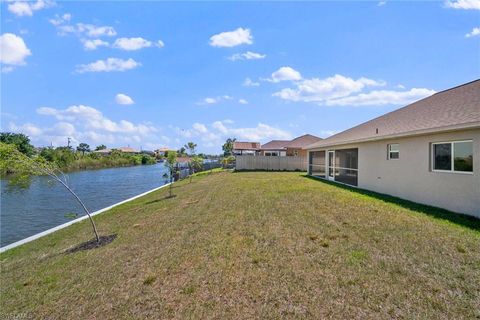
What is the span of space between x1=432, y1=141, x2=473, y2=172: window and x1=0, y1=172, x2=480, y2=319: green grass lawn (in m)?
1.42

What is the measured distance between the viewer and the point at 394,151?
1147cm

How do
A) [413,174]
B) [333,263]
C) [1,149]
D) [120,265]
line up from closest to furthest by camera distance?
[333,263], [120,265], [1,149], [413,174]

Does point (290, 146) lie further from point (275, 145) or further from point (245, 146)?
point (245, 146)

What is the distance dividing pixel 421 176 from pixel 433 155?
2.79ft

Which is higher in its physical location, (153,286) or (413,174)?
(413,174)

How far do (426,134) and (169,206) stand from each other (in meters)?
9.98

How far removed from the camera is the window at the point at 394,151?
440 inches

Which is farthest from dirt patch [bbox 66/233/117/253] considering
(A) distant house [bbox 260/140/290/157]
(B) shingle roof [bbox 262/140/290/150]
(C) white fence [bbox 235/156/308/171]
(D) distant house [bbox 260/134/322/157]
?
(B) shingle roof [bbox 262/140/290/150]

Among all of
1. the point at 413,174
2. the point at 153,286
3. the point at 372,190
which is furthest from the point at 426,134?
the point at 153,286

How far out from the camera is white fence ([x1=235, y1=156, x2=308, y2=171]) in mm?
29547

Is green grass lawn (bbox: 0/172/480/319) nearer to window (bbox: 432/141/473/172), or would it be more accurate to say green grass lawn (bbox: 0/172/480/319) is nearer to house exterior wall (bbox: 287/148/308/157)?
window (bbox: 432/141/473/172)

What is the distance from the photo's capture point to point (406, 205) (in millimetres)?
9141

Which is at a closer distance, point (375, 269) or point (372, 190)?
point (375, 269)

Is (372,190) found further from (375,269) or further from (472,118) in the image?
(375,269)
